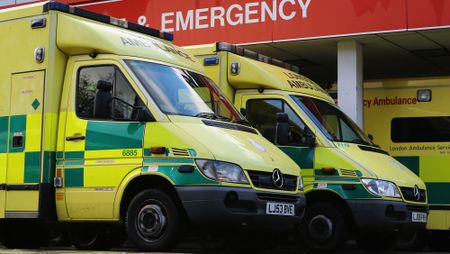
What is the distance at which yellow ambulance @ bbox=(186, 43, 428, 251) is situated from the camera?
10125 millimetres

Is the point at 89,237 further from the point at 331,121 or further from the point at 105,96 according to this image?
the point at 331,121

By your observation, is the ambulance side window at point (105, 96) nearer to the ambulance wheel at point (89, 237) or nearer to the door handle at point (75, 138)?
the door handle at point (75, 138)

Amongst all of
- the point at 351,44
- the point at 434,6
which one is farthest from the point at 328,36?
the point at 434,6

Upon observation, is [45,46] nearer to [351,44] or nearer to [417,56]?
[351,44]

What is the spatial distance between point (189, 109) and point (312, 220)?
2.81 m

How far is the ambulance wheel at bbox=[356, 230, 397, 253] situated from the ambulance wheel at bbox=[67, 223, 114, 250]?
11.9 ft

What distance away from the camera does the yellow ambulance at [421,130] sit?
40.2 feet

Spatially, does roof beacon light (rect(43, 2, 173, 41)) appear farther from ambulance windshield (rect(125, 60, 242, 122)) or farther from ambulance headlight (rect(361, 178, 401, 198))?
ambulance headlight (rect(361, 178, 401, 198))

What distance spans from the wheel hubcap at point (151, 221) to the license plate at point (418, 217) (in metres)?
4.00

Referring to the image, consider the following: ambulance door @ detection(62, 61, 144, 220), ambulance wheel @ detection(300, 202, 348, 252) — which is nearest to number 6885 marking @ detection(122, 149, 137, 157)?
ambulance door @ detection(62, 61, 144, 220)

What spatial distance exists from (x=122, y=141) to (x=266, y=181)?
1.56 m

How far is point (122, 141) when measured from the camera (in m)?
8.30

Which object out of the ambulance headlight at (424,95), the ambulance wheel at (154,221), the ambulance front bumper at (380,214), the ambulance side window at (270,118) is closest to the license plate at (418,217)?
the ambulance front bumper at (380,214)

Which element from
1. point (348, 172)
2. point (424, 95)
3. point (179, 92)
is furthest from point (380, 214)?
point (424, 95)
